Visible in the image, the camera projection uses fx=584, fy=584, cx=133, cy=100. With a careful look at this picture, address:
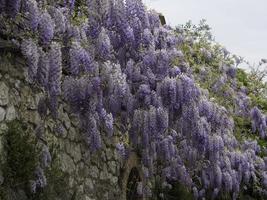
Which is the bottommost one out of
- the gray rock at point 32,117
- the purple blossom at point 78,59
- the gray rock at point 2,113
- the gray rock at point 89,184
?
the gray rock at point 89,184

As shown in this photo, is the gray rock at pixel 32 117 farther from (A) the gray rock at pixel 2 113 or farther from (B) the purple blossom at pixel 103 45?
(B) the purple blossom at pixel 103 45

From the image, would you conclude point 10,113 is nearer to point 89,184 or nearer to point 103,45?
point 103,45

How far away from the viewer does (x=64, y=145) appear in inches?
255

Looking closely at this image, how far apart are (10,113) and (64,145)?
3.67 feet

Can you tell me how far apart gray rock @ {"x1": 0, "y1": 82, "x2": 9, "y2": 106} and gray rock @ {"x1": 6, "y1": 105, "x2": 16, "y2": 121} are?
81 mm

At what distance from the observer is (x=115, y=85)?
6.00 metres

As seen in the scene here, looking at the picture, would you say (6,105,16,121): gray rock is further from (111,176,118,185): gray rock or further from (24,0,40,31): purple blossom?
(111,176,118,185): gray rock

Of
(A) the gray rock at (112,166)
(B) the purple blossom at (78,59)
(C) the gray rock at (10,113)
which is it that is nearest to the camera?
(C) the gray rock at (10,113)

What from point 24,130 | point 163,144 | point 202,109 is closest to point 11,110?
point 24,130

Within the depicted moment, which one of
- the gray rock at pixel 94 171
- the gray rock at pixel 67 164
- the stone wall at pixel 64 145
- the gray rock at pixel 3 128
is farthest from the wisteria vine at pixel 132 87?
the gray rock at pixel 3 128

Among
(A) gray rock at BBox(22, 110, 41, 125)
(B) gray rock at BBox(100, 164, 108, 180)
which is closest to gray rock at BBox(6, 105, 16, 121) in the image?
(A) gray rock at BBox(22, 110, 41, 125)

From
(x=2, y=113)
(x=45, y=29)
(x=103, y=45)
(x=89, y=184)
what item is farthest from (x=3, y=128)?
(x=89, y=184)

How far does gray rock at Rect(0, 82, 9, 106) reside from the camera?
5.38 metres

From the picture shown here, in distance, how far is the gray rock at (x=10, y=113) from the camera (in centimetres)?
545
